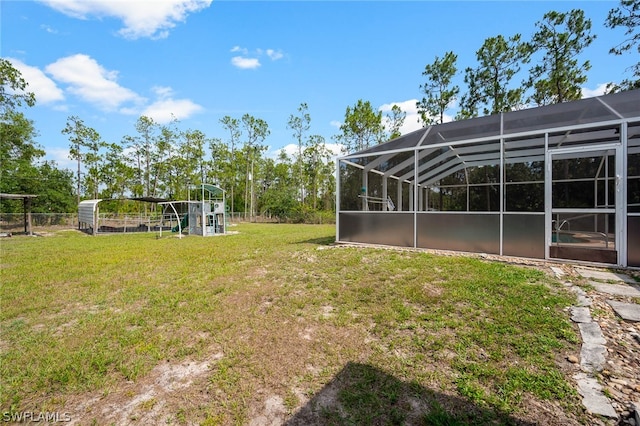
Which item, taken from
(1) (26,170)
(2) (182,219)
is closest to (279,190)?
(2) (182,219)

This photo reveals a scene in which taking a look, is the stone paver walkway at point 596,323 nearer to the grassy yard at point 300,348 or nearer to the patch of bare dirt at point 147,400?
the grassy yard at point 300,348

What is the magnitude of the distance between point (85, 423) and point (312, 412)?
158 cm

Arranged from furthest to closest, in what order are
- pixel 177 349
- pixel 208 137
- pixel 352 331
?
pixel 208 137, pixel 352 331, pixel 177 349

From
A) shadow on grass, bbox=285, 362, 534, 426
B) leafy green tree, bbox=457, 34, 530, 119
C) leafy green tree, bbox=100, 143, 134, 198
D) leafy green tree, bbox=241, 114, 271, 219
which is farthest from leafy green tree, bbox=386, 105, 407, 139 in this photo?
leafy green tree, bbox=100, 143, 134, 198

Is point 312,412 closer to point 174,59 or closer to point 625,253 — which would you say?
point 625,253

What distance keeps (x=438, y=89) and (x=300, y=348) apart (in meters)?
22.0

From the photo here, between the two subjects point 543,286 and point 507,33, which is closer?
point 543,286

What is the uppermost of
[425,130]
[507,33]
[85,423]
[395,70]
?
[507,33]

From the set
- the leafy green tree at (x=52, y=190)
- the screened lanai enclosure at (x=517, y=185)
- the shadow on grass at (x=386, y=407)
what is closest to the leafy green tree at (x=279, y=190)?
the leafy green tree at (x=52, y=190)

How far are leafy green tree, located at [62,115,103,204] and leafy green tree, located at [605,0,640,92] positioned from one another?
125 ft

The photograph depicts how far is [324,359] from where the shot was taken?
8.39 feet

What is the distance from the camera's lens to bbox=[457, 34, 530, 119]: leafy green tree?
16.6 meters

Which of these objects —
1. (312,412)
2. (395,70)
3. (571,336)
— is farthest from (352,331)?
(395,70)

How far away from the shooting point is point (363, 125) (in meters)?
25.6
